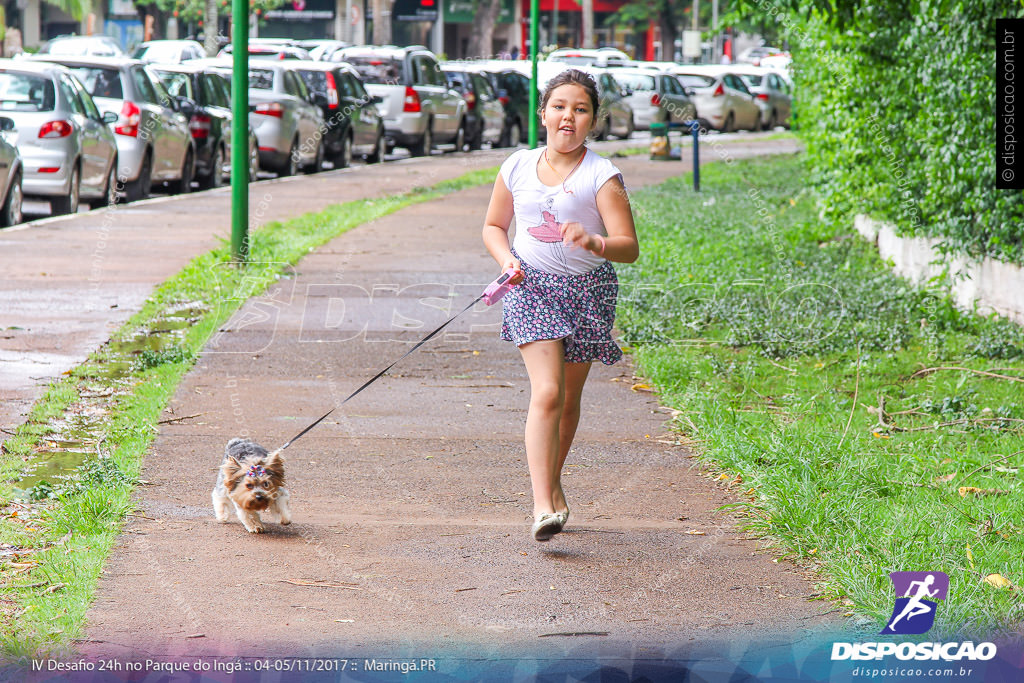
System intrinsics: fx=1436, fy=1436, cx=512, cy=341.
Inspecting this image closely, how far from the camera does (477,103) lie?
28656 mm

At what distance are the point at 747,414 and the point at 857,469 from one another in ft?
3.75

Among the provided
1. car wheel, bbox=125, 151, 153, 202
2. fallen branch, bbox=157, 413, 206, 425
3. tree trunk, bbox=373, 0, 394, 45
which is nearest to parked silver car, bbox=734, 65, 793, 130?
tree trunk, bbox=373, 0, 394, 45

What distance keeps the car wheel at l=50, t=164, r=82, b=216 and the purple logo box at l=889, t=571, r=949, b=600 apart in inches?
485

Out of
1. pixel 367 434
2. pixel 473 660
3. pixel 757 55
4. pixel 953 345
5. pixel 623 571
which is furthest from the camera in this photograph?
pixel 757 55

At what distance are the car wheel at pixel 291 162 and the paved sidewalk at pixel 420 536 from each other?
12.6m

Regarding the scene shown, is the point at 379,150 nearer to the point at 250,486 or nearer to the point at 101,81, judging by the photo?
the point at 101,81

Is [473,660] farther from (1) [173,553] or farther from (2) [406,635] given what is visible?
(1) [173,553]

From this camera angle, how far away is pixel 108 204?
648 inches

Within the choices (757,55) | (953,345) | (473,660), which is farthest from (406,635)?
(757,55)

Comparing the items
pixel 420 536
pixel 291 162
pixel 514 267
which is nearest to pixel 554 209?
pixel 514 267

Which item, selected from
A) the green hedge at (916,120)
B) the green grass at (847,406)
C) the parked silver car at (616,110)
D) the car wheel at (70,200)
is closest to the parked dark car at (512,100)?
the parked silver car at (616,110)

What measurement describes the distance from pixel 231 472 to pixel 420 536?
71 cm

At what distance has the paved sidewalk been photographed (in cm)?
419

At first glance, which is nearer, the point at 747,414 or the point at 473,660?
the point at 473,660
